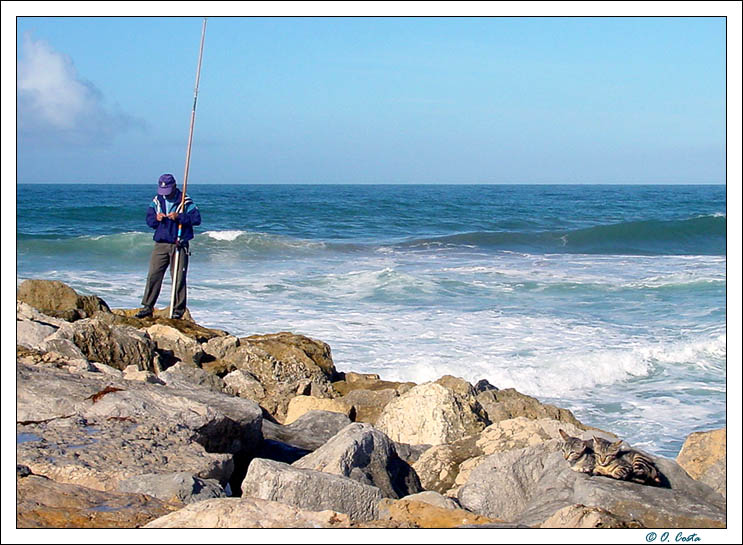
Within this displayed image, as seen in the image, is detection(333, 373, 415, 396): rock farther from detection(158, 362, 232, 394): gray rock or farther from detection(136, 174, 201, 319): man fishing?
detection(136, 174, 201, 319): man fishing

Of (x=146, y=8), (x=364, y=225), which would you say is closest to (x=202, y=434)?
(x=146, y=8)

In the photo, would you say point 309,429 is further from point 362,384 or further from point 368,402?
point 362,384

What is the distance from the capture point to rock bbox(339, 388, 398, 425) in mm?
6203

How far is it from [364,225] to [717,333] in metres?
18.4

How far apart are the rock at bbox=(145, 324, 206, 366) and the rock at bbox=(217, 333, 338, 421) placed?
8.6 inches

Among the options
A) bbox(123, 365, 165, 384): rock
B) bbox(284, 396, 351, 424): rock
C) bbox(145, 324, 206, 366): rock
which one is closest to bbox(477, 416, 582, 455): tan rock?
bbox(284, 396, 351, 424): rock

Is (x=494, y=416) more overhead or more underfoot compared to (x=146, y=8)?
more underfoot

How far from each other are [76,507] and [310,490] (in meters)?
0.97

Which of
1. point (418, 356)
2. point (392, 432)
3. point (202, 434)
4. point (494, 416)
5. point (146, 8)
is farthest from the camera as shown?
point (418, 356)

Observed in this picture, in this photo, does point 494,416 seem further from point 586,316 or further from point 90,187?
point 90,187

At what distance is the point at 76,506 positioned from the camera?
11.7 feet

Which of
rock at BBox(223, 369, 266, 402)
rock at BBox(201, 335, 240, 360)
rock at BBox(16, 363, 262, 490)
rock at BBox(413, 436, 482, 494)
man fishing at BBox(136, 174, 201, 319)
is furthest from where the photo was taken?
man fishing at BBox(136, 174, 201, 319)

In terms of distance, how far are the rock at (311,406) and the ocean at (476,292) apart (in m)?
2.39

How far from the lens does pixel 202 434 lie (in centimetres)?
450
